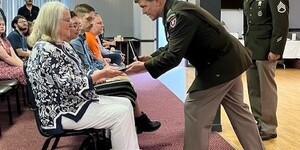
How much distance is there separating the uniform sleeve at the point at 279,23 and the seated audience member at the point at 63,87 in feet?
4.77

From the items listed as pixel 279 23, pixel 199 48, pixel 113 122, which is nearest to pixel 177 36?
pixel 199 48

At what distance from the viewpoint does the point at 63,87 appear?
2186 mm

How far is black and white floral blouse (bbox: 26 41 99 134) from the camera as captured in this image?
2174 millimetres

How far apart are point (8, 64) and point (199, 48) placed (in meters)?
3.02

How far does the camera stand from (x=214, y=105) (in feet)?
7.27

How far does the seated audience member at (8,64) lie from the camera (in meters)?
4.22

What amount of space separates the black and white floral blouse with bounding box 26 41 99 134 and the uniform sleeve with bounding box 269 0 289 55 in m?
1.63

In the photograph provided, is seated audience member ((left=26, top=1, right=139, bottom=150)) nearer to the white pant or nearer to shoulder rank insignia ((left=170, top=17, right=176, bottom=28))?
the white pant

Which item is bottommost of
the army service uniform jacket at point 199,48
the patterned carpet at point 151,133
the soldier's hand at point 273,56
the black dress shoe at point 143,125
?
the patterned carpet at point 151,133

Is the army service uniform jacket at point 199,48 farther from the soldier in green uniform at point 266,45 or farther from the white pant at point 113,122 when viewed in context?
the soldier in green uniform at point 266,45

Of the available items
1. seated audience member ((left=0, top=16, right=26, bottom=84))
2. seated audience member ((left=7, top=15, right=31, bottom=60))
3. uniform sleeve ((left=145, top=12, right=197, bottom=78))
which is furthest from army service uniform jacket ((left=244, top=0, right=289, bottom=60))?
seated audience member ((left=7, top=15, right=31, bottom=60))

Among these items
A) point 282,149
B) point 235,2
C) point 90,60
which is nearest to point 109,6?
point 235,2

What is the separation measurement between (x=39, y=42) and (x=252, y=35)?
1894 millimetres

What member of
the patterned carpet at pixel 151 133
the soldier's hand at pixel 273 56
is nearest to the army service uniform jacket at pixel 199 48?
the soldier's hand at pixel 273 56
